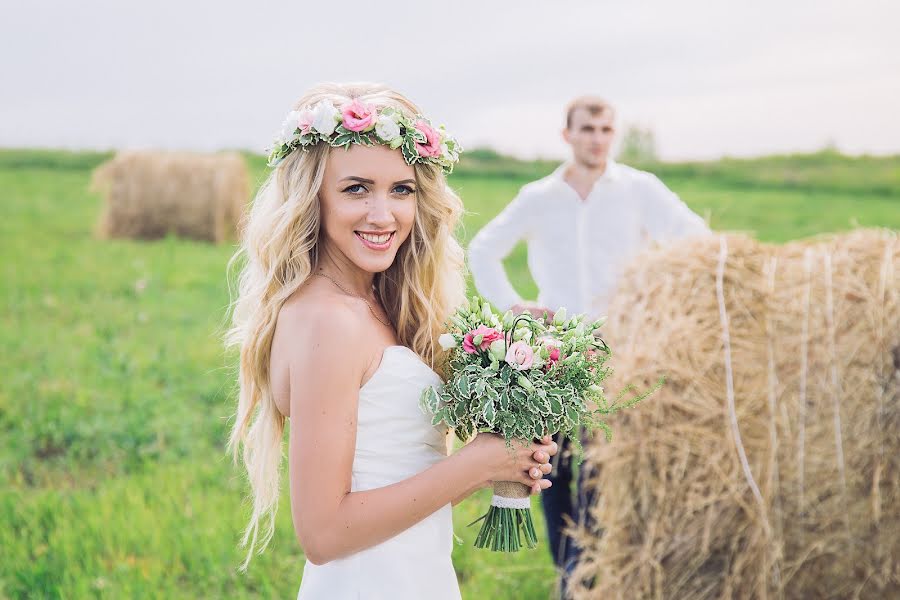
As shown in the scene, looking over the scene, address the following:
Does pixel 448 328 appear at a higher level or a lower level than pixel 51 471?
higher

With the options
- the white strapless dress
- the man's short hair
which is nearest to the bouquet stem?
the white strapless dress

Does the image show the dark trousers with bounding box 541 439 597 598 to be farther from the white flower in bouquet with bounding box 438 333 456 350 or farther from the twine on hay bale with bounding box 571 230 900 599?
the white flower in bouquet with bounding box 438 333 456 350

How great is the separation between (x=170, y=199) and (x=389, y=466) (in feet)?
51.2

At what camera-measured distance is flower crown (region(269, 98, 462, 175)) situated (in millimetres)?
2256

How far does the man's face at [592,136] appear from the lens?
487 centimetres

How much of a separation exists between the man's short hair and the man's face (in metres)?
0.01

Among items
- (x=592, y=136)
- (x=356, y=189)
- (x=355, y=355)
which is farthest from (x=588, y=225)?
(x=355, y=355)

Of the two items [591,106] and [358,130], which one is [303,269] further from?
[591,106]

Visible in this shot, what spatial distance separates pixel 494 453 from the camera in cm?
224

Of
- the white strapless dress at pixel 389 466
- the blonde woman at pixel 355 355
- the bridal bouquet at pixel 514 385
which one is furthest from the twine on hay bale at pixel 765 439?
the white strapless dress at pixel 389 466

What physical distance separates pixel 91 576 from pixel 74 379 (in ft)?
11.8

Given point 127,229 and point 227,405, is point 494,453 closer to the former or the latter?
point 227,405

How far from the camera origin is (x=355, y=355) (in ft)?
7.07

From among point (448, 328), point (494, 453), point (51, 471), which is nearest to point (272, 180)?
point (448, 328)
